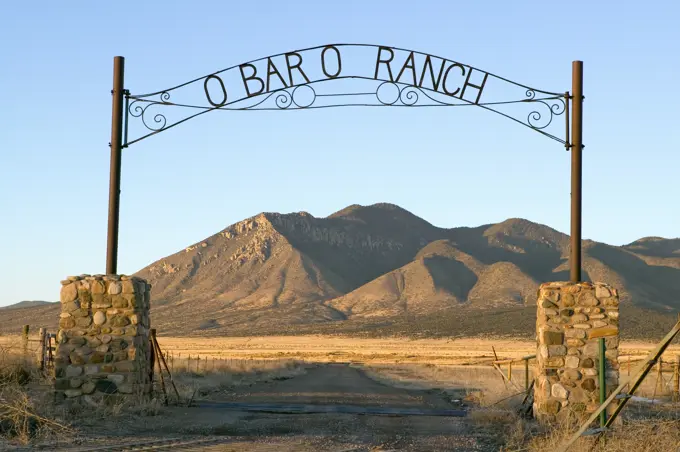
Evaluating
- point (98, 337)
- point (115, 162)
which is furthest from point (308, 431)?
point (115, 162)

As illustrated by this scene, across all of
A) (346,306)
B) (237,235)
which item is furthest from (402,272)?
(237,235)

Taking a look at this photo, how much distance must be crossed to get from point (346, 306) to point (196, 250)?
4659cm

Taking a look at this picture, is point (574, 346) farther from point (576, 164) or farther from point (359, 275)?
point (359, 275)

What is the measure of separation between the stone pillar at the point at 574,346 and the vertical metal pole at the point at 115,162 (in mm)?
7261

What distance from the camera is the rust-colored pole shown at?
15.7 m

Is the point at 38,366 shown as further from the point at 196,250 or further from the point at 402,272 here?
the point at 196,250

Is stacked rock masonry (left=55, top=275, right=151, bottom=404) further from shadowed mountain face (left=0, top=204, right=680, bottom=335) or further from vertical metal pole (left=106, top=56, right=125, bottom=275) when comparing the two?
shadowed mountain face (left=0, top=204, right=680, bottom=335)

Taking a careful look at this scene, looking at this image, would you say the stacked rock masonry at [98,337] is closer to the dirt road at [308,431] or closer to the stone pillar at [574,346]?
the dirt road at [308,431]

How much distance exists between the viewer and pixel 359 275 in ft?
569

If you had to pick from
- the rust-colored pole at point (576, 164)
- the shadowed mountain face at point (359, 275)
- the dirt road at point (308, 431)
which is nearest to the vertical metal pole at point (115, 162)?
the dirt road at point (308, 431)

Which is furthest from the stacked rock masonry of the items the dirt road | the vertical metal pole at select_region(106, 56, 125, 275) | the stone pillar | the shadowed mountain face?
the shadowed mountain face

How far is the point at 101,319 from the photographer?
627 inches

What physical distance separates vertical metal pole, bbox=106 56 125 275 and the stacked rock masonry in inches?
24.8

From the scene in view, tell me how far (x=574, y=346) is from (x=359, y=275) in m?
159
